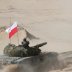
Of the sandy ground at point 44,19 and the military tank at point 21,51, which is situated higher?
the sandy ground at point 44,19

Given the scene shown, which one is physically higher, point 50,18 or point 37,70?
point 50,18

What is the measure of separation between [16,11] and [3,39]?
12757 millimetres

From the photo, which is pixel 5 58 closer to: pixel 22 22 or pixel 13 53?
pixel 13 53

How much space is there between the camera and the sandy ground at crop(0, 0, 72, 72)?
861 inches

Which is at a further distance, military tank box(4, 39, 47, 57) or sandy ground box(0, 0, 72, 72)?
sandy ground box(0, 0, 72, 72)

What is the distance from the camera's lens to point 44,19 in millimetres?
30250

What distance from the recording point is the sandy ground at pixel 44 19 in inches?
861

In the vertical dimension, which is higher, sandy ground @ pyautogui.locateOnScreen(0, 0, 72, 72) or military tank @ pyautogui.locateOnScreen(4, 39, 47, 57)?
sandy ground @ pyautogui.locateOnScreen(0, 0, 72, 72)

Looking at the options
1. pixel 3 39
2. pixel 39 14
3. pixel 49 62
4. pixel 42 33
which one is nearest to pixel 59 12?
pixel 39 14

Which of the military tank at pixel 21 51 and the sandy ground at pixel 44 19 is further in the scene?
the sandy ground at pixel 44 19

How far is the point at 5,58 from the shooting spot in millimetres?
15438

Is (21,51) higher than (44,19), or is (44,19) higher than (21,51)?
(44,19)

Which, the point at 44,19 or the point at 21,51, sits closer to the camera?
the point at 21,51

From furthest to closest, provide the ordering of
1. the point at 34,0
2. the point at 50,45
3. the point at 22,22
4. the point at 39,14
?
the point at 34,0, the point at 39,14, the point at 22,22, the point at 50,45
